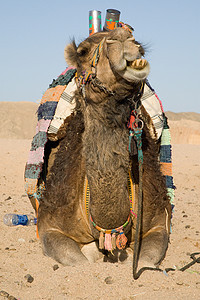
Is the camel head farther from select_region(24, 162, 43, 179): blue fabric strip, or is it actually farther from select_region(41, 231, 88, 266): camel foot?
select_region(41, 231, 88, 266): camel foot

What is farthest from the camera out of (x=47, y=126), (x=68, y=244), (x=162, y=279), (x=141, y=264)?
(x=47, y=126)

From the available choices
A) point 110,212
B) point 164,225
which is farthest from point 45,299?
point 164,225

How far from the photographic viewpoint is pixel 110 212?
324 cm

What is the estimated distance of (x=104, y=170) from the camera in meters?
3.15

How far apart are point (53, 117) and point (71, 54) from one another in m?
0.98

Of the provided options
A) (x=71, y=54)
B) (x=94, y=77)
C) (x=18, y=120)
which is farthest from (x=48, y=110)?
(x=18, y=120)

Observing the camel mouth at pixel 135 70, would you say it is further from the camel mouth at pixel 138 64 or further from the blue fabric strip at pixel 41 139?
the blue fabric strip at pixel 41 139

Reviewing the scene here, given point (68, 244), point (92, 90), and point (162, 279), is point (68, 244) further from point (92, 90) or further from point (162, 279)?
point (92, 90)

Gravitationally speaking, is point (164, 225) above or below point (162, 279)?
above

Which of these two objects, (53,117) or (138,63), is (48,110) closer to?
(53,117)

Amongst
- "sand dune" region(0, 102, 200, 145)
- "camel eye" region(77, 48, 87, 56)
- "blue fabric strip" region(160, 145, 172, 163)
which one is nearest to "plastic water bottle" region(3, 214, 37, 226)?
"blue fabric strip" region(160, 145, 172, 163)

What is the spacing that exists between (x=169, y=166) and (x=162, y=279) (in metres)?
1.72

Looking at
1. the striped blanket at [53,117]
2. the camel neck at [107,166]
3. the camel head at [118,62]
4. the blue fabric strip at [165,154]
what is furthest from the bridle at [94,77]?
the blue fabric strip at [165,154]

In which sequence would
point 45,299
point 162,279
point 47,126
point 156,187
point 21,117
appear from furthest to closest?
point 21,117
point 47,126
point 156,187
point 162,279
point 45,299
